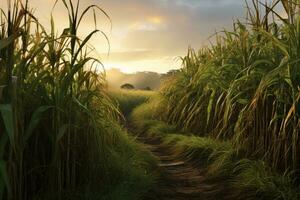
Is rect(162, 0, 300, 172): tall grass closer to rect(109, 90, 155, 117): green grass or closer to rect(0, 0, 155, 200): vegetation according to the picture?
rect(0, 0, 155, 200): vegetation

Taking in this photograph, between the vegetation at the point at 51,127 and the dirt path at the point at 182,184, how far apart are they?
28cm

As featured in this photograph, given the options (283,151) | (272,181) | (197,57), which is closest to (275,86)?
(283,151)

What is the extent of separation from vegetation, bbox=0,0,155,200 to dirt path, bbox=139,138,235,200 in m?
0.28

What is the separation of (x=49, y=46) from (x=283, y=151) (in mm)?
1990

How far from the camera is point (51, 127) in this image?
145 inches

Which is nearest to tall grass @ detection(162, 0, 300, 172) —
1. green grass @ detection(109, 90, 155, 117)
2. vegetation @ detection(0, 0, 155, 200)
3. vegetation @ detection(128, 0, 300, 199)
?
vegetation @ detection(128, 0, 300, 199)

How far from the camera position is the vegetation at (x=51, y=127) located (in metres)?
3.17

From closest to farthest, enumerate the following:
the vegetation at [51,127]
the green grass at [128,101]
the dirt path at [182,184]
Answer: the vegetation at [51,127], the dirt path at [182,184], the green grass at [128,101]

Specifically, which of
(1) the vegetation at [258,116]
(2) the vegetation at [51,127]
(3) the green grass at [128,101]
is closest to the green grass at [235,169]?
(1) the vegetation at [258,116]

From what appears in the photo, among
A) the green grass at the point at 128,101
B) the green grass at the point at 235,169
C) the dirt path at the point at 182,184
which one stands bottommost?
the dirt path at the point at 182,184

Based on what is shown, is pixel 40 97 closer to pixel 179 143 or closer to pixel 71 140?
pixel 71 140

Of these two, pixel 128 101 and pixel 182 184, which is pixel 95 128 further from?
pixel 128 101

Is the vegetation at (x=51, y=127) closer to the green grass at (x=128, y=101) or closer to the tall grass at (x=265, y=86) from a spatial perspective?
the tall grass at (x=265, y=86)

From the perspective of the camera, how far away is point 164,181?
15.9 ft
